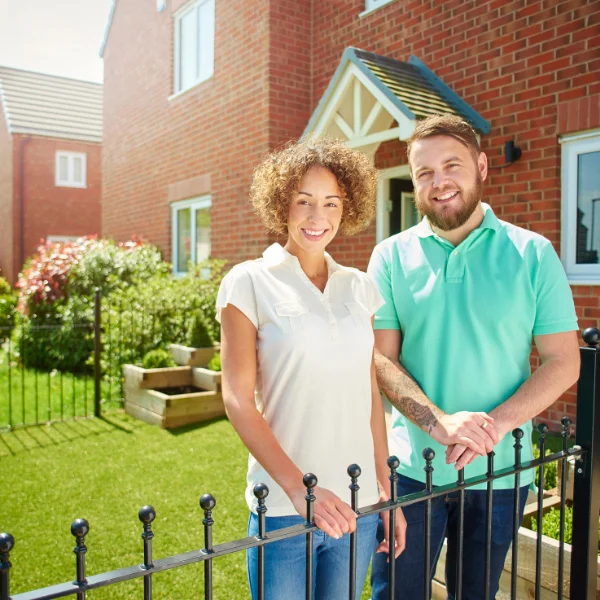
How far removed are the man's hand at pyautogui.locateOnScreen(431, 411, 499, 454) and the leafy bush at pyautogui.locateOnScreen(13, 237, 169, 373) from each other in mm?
7915

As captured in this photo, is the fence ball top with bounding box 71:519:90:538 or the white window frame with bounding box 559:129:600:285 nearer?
the fence ball top with bounding box 71:519:90:538

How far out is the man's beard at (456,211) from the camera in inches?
84.9

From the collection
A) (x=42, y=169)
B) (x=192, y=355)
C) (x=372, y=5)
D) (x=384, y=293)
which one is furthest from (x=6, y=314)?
(x=384, y=293)

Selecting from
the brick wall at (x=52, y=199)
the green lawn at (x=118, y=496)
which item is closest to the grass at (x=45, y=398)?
the green lawn at (x=118, y=496)

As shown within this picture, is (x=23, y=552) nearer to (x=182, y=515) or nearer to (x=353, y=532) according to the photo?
(x=182, y=515)

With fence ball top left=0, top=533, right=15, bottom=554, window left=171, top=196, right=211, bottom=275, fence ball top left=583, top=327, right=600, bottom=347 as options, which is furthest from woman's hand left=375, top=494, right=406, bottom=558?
window left=171, top=196, right=211, bottom=275

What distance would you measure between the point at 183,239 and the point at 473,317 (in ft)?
29.2

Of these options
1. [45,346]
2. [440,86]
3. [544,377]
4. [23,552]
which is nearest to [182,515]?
[23,552]

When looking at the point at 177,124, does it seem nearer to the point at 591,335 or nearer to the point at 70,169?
the point at 591,335

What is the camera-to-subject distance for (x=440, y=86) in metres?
6.18

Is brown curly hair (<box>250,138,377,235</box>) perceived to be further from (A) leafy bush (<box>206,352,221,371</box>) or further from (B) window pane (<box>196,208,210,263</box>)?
(B) window pane (<box>196,208,210,263</box>)

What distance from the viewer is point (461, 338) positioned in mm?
2053

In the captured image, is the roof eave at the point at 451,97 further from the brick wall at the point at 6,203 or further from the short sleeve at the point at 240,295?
the brick wall at the point at 6,203

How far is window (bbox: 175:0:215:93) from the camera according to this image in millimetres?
9320
